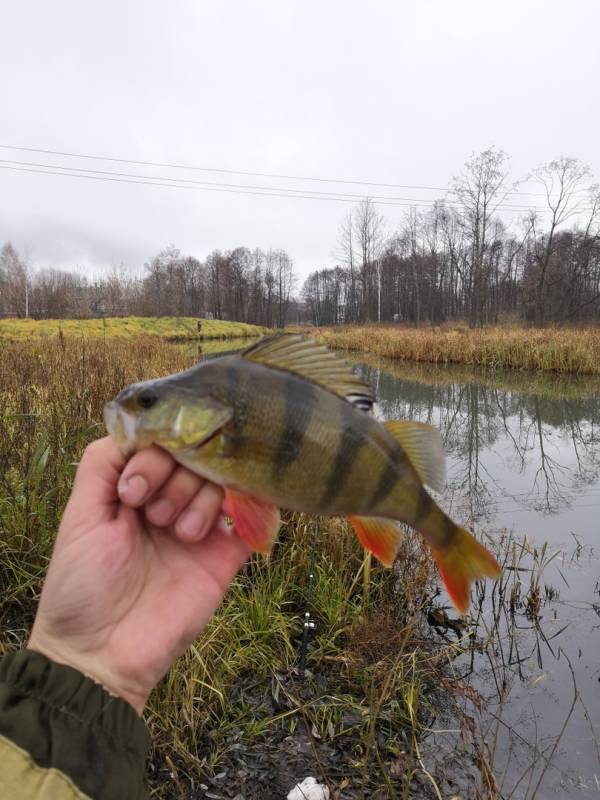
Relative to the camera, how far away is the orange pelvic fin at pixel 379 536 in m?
1.84

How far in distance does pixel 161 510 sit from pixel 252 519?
0.99 feet

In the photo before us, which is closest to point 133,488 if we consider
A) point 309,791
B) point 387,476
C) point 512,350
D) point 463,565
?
point 387,476

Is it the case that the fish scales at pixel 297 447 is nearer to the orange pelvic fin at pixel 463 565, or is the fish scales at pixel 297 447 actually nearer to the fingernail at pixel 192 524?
the fingernail at pixel 192 524

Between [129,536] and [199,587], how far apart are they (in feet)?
1.09

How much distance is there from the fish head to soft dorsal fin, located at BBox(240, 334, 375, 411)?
26cm

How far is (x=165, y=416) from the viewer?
5.04 feet

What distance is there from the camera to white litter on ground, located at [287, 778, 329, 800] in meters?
2.71

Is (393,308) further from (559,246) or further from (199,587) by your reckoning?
(199,587)

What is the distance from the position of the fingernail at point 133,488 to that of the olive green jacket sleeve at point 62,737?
0.49 m

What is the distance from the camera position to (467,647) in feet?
13.4

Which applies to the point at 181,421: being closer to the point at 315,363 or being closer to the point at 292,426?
the point at 292,426

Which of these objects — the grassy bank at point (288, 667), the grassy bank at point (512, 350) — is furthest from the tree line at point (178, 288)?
the grassy bank at point (288, 667)

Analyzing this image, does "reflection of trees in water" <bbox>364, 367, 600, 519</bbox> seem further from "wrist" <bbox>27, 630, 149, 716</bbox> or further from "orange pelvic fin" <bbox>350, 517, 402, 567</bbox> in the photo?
"wrist" <bbox>27, 630, 149, 716</bbox>

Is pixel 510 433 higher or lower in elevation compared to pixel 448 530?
lower
